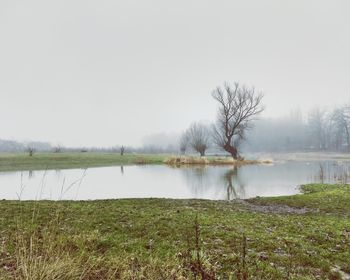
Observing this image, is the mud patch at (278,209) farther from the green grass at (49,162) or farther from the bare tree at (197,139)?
the bare tree at (197,139)

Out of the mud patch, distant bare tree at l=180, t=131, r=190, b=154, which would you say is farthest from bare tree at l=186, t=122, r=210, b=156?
the mud patch

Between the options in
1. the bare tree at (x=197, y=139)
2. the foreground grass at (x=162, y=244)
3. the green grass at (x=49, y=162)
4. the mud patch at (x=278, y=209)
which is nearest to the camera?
the foreground grass at (x=162, y=244)

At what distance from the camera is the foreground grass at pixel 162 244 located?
5.29 meters

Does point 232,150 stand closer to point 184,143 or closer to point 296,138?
point 184,143

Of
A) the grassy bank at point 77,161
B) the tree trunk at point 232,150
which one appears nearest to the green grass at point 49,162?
the grassy bank at point 77,161

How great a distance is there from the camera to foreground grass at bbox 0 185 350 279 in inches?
208

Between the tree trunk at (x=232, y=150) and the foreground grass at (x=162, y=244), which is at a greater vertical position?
the tree trunk at (x=232, y=150)

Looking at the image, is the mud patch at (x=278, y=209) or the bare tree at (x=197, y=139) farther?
the bare tree at (x=197, y=139)

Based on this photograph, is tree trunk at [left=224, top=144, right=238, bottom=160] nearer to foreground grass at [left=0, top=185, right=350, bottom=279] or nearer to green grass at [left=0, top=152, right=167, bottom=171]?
green grass at [left=0, top=152, right=167, bottom=171]

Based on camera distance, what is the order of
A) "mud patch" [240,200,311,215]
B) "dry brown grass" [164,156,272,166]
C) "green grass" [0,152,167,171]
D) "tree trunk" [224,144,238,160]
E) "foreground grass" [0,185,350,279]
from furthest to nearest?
"tree trunk" [224,144,238,160] → "dry brown grass" [164,156,272,166] → "green grass" [0,152,167,171] → "mud patch" [240,200,311,215] → "foreground grass" [0,185,350,279]

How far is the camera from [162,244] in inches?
293

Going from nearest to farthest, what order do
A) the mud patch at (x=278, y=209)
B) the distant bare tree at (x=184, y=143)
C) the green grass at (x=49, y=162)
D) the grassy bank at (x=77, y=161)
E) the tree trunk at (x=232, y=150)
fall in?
the mud patch at (x=278, y=209)
the green grass at (x=49, y=162)
the grassy bank at (x=77, y=161)
the tree trunk at (x=232, y=150)
the distant bare tree at (x=184, y=143)

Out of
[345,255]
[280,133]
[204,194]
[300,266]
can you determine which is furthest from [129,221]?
[280,133]

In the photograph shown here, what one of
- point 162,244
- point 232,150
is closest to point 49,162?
point 232,150
